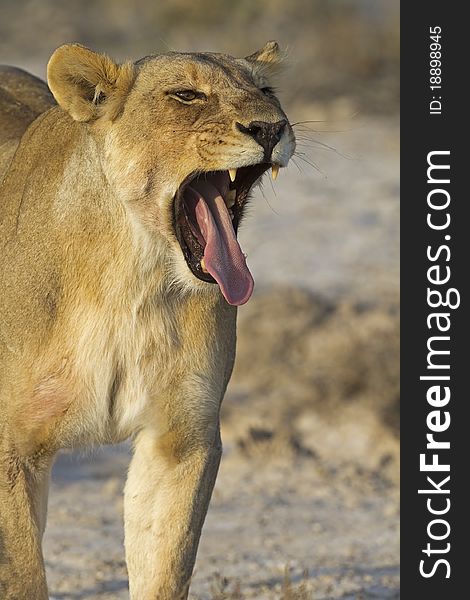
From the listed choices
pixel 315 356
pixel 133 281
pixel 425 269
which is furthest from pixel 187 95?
pixel 315 356

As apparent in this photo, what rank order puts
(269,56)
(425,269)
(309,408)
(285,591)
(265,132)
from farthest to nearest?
(309,408) → (425,269) → (285,591) → (269,56) → (265,132)

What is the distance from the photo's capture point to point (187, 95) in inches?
151

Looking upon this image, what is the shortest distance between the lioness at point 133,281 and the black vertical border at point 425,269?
130cm

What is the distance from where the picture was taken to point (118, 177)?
3830 mm

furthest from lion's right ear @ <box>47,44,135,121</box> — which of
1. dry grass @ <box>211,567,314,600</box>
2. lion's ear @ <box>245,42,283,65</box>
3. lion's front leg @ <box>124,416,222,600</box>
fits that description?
dry grass @ <box>211,567,314,600</box>

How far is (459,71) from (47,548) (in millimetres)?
2684

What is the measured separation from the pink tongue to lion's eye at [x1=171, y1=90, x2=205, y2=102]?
21cm

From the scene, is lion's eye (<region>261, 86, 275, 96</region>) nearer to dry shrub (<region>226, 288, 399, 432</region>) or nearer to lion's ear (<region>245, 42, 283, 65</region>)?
lion's ear (<region>245, 42, 283, 65</region>)

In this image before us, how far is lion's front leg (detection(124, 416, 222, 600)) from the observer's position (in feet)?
13.3

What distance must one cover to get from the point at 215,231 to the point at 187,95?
13.2 inches

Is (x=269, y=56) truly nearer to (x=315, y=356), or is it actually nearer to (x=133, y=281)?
(x=133, y=281)

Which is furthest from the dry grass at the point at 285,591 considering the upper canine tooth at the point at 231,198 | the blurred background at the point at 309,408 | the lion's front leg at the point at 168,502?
the upper canine tooth at the point at 231,198

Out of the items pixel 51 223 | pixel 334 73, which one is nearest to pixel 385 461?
pixel 51 223

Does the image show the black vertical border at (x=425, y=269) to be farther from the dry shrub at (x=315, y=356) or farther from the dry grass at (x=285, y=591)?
the dry shrub at (x=315, y=356)
